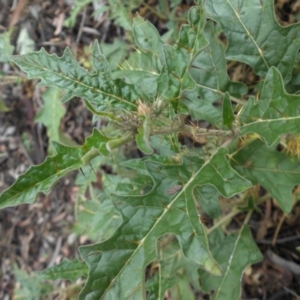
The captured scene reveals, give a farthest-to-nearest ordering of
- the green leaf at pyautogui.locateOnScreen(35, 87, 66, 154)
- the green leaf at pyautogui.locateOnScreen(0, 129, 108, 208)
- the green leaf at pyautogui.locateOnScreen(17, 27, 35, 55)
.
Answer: the green leaf at pyautogui.locateOnScreen(17, 27, 35, 55)
the green leaf at pyautogui.locateOnScreen(35, 87, 66, 154)
the green leaf at pyautogui.locateOnScreen(0, 129, 108, 208)

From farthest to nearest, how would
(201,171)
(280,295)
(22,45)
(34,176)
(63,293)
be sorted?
(22,45), (63,293), (280,295), (201,171), (34,176)

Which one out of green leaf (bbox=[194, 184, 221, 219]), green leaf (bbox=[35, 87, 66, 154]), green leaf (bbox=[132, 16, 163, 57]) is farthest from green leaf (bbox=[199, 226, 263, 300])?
green leaf (bbox=[35, 87, 66, 154])

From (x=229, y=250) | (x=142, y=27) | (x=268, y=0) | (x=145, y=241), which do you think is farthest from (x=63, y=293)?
(x=268, y=0)

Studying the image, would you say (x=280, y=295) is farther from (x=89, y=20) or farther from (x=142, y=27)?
(x=89, y=20)

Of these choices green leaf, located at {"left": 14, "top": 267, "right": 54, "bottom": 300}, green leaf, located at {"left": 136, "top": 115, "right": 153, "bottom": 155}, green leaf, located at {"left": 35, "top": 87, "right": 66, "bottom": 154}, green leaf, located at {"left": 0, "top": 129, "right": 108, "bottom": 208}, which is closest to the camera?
green leaf, located at {"left": 136, "top": 115, "right": 153, "bottom": 155}

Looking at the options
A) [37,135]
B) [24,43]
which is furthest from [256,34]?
[37,135]

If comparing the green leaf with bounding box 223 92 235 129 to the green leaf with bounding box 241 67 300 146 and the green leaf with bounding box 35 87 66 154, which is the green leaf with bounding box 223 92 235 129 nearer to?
the green leaf with bounding box 241 67 300 146

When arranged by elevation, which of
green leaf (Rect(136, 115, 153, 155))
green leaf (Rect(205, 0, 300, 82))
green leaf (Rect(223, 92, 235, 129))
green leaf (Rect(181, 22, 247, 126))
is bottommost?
green leaf (Rect(181, 22, 247, 126))

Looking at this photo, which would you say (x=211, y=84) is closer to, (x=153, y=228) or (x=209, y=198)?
(x=209, y=198)
